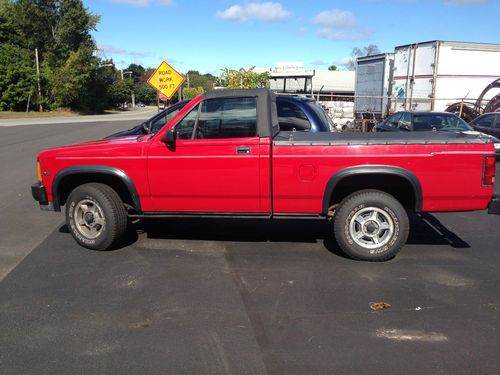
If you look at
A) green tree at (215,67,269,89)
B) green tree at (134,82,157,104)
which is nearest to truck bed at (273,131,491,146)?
green tree at (215,67,269,89)

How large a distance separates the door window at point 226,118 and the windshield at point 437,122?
863 cm

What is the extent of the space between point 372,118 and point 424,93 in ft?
9.36

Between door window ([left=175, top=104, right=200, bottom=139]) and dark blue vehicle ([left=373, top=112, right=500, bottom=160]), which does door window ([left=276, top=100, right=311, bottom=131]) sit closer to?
door window ([left=175, top=104, right=200, bottom=139])

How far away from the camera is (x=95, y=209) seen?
5574mm

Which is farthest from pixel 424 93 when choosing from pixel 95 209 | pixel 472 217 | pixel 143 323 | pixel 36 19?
pixel 36 19

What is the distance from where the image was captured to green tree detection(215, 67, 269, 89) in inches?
906

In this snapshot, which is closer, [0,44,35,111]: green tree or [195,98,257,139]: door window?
[195,98,257,139]: door window

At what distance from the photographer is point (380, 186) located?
→ 17.5ft

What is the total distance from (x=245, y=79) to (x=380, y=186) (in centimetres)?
1869

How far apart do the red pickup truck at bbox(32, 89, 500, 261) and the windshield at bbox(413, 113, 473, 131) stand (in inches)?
309

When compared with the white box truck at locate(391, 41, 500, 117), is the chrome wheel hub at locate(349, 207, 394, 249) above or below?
below

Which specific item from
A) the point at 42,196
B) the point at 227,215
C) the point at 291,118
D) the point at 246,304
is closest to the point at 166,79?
→ the point at 291,118

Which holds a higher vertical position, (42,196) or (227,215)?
(42,196)

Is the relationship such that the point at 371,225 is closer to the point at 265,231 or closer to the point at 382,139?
the point at 382,139
